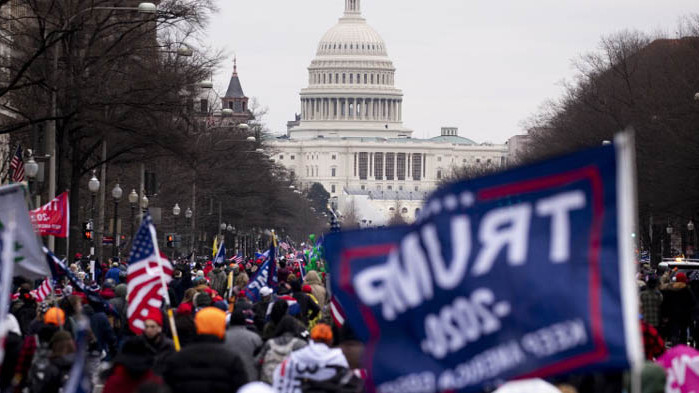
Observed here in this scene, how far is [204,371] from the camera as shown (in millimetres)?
11555

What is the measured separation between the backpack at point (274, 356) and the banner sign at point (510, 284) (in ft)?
20.1

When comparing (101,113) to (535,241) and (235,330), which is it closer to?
(235,330)

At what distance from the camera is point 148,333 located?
14047mm

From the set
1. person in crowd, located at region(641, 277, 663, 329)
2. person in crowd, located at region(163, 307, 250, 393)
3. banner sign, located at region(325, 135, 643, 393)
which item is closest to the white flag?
person in crowd, located at region(163, 307, 250, 393)

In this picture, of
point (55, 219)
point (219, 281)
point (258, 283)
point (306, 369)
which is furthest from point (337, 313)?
point (219, 281)

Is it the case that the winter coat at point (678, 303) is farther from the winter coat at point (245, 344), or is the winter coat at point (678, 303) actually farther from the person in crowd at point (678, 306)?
the winter coat at point (245, 344)

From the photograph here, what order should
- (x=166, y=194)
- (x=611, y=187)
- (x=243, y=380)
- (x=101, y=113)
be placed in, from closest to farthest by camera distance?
(x=611, y=187)
(x=243, y=380)
(x=101, y=113)
(x=166, y=194)

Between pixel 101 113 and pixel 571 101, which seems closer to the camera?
pixel 101 113

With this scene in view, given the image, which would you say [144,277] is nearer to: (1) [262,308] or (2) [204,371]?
(2) [204,371]

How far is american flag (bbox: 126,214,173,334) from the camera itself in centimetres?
1458

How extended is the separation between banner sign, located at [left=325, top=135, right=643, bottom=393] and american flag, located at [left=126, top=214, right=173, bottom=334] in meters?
6.26

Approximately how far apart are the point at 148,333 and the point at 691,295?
15.4m

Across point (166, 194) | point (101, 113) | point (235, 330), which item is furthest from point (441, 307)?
point (166, 194)

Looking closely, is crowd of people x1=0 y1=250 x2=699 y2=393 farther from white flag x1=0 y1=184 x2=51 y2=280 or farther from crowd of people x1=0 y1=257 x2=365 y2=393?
white flag x1=0 y1=184 x2=51 y2=280
